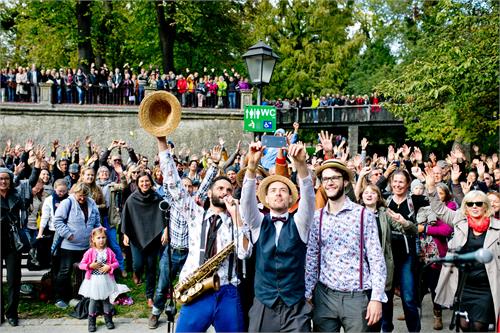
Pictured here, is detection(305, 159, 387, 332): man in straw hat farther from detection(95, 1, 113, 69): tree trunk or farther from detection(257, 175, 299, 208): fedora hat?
detection(95, 1, 113, 69): tree trunk

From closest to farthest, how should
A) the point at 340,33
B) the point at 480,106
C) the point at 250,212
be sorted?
the point at 250,212, the point at 480,106, the point at 340,33

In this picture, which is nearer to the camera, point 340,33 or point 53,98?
point 53,98

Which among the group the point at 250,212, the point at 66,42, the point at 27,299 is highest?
the point at 66,42

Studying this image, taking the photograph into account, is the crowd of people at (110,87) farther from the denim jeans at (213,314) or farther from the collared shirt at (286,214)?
the collared shirt at (286,214)

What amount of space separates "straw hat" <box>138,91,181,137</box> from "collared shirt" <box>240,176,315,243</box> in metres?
1.06

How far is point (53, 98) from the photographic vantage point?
23.9 meters

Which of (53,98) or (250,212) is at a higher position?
(53,98)

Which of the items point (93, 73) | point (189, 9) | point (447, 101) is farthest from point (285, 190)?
point (189, 9)

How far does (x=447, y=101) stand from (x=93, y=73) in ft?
52.8

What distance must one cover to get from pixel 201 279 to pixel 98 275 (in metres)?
2.67

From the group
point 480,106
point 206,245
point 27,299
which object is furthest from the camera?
point 480,106

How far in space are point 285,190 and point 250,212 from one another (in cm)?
33

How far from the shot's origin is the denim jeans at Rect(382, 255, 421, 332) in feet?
18.6

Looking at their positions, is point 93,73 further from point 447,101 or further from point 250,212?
point 250,212
